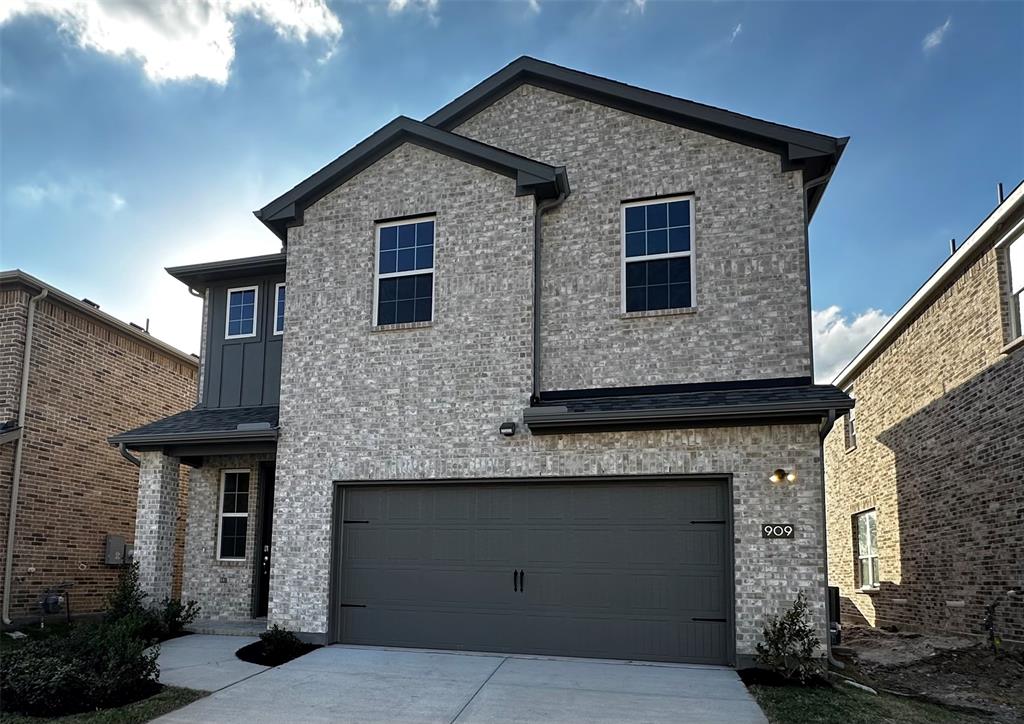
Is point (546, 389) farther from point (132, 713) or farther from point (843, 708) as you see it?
point (132, 713)

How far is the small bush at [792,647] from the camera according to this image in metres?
8.66

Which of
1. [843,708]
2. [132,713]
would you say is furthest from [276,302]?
[843,708]

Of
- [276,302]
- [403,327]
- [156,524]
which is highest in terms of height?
[276,302]

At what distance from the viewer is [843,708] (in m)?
7.80

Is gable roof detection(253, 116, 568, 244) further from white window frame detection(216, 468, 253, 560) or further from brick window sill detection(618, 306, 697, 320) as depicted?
white window frame detection(216, 468, 253, 560)

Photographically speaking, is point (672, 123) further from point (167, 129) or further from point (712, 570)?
point (167, 129)

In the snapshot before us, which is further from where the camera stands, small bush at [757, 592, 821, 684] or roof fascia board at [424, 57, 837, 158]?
roof fascia board at [424, 57, 837, 158]

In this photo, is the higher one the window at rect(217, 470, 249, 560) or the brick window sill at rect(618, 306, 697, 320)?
the brick window sill at rect(618, 306, 697, 320)

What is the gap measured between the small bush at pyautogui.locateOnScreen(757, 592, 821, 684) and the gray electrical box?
1219 cm

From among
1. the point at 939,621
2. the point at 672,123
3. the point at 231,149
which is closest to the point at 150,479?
the point at 231,149

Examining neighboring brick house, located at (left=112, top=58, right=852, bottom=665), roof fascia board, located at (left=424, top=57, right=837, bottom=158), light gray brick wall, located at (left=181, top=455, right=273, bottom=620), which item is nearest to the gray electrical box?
light gray brick wall, located at (left=181, top=455, right=273, bottom=620)

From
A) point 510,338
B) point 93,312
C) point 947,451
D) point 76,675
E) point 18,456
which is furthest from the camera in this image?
point 93,312

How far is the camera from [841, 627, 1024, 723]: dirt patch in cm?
889

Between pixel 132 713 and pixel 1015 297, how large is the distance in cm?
1229
